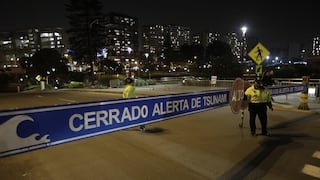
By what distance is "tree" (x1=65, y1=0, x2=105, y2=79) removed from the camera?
174 ft

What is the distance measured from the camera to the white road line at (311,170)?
17.3ft

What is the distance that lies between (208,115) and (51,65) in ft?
259

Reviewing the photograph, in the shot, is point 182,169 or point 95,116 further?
point 182,169

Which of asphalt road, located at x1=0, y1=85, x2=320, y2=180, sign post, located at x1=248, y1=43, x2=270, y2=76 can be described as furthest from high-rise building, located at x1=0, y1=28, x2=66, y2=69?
asphalt road, located at x1=0, y1=85, x2=320, y2=180

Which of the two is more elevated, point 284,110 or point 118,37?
point 118,37

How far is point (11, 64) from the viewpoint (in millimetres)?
146750

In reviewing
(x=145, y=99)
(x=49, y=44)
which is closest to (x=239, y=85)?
(x=145, y=99)

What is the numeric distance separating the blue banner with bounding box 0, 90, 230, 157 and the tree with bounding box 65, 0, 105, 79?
1929 inches

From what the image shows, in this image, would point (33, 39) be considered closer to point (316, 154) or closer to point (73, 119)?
point (73, 119)

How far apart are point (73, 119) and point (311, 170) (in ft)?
15.2

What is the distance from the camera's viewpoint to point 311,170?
5477 mm

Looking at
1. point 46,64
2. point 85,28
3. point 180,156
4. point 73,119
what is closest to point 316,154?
point 180,156

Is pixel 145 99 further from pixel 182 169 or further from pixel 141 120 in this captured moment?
pixel 182 169

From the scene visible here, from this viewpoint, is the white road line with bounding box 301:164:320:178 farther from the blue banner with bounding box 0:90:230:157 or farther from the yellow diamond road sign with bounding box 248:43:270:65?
the yellow diamond road sign with bounding box 248:43:270:65
